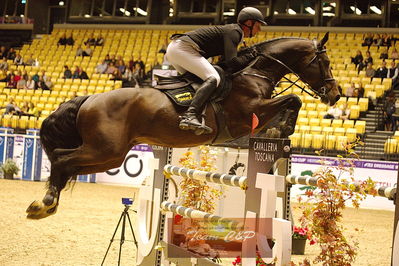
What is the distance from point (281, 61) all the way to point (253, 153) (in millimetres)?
1587

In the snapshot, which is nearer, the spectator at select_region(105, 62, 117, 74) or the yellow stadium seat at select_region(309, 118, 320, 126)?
the yellow stadium seat at select_region(309, 118, 320, 126)

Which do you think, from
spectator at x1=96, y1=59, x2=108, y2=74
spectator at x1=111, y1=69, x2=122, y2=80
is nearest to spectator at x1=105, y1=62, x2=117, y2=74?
spectator at x1=96, y1=59, x2=108, y2=74

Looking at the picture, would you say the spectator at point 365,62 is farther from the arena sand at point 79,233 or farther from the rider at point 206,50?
the rider at point 206,50

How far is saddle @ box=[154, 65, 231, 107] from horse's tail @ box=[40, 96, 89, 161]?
0.81 m

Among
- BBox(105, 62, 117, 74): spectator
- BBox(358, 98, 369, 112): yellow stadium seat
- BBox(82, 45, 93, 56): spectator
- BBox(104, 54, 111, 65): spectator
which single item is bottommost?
BBox(358, 98, 369, 112): yellow stadium seat

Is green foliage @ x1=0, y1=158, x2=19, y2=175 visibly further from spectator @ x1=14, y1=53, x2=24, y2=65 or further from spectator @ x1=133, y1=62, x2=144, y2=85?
spectator @ x1=14, y1=53, x2=24, y2=65

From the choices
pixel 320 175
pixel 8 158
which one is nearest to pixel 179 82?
pixel 320 175

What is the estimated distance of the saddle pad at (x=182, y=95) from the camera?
5406 mm

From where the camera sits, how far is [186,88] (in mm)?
5531

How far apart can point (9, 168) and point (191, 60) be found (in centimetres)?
1339

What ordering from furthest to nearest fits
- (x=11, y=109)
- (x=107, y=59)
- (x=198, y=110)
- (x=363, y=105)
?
(x=107, y=59) < (x=11, y=109) < (x=363, y=105) < (x=198, y=110)

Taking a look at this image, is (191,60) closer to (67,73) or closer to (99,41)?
(67,73)

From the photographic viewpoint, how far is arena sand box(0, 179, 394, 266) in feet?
22.6

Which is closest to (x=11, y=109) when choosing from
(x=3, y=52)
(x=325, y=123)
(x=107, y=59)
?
(x=107, y=59)
